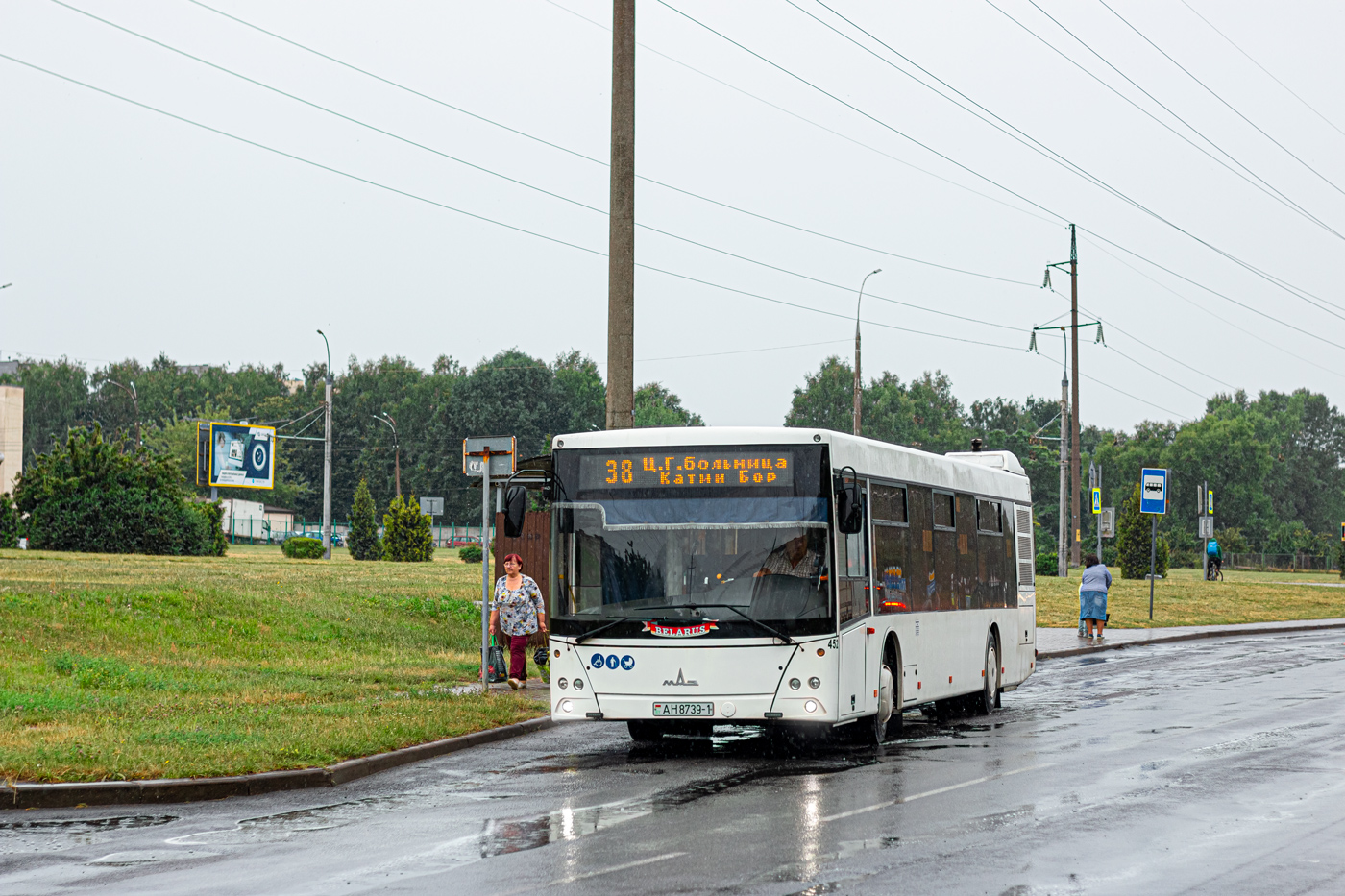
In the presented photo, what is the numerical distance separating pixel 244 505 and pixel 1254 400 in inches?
4500

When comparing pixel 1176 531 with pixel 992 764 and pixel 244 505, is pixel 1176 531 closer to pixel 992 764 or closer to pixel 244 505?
pixel 244 505

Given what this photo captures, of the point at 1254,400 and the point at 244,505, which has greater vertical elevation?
the point at 1254,400

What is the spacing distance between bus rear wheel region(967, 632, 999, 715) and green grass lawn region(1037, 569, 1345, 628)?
2109 cm

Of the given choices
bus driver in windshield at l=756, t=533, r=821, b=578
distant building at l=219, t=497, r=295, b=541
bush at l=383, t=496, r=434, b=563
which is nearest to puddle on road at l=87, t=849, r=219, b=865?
bus driver in windshield at l=756, t=533, r=821, b=578

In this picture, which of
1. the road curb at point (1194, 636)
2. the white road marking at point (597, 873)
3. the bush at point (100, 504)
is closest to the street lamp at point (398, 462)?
the bush at point (100, 504)

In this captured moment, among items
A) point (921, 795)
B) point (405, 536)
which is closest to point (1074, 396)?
point (405, 536)

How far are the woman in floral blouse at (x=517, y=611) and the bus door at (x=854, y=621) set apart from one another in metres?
6.45

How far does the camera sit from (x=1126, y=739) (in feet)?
49.5

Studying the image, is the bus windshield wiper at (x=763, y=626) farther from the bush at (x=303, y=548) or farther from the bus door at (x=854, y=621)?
the bush at (x=303, y=548)

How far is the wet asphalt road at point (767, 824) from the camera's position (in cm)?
812

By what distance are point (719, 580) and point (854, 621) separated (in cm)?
139

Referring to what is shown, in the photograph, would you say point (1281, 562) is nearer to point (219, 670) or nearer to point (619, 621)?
point (219, 670)

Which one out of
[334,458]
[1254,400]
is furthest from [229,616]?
[1254,400]

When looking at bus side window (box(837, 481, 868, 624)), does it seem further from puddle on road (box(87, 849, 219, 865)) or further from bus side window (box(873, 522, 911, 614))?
puddle on road (box(87, 849, 219, 865))
